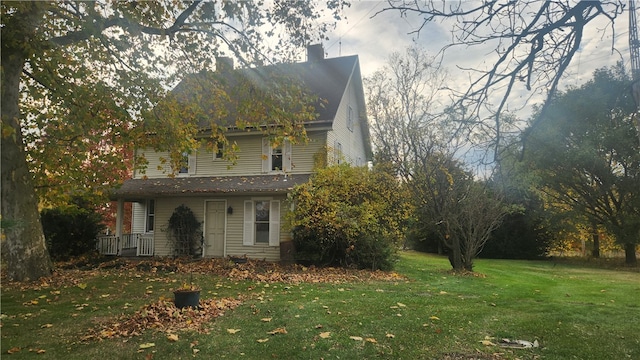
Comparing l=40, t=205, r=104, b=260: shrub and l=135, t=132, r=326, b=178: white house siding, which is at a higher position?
l=135, t=132, r=326, b=178: white house siding

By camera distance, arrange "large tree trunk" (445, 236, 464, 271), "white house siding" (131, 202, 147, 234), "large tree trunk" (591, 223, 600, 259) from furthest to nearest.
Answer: "large tree trunk" (591, 223, 600, 259)
"white house siding" (131, 202, 147, 234)
"large tree trunk" (445, 236, 464, 271)

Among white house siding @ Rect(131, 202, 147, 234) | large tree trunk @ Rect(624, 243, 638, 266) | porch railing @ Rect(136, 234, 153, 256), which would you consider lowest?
large tree trunk @ Rect(624, 243, 638, 266)

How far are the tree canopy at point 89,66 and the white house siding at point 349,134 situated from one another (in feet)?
25.7

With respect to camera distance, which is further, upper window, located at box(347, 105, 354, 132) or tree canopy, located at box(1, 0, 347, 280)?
upper window, located at box(347, 105, 354, 132)

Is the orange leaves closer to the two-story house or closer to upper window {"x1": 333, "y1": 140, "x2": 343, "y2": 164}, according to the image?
the two-story house

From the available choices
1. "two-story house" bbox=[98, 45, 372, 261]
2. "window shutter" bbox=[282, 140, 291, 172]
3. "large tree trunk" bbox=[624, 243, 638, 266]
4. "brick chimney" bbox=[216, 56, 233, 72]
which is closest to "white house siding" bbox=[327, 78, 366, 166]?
"two-story house" bbox=[98, 45, 372, 261]

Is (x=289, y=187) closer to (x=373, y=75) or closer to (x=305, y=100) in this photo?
(x=305, y=100)

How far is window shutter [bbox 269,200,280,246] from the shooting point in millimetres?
16734

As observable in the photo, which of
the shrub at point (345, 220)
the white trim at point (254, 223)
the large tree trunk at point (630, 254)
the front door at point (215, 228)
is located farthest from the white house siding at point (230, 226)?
the large tree trunk at point (630, 254)

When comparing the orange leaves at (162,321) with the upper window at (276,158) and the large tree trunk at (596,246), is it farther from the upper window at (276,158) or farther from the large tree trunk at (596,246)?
the large tree trunk at (596,246)

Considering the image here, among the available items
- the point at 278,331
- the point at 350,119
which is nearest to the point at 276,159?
the point at 350,119

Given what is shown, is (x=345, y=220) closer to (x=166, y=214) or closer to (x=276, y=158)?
(x=276, y=158)

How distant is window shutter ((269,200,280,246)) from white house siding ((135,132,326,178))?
1.82 metres

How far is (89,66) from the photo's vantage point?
12.4m
